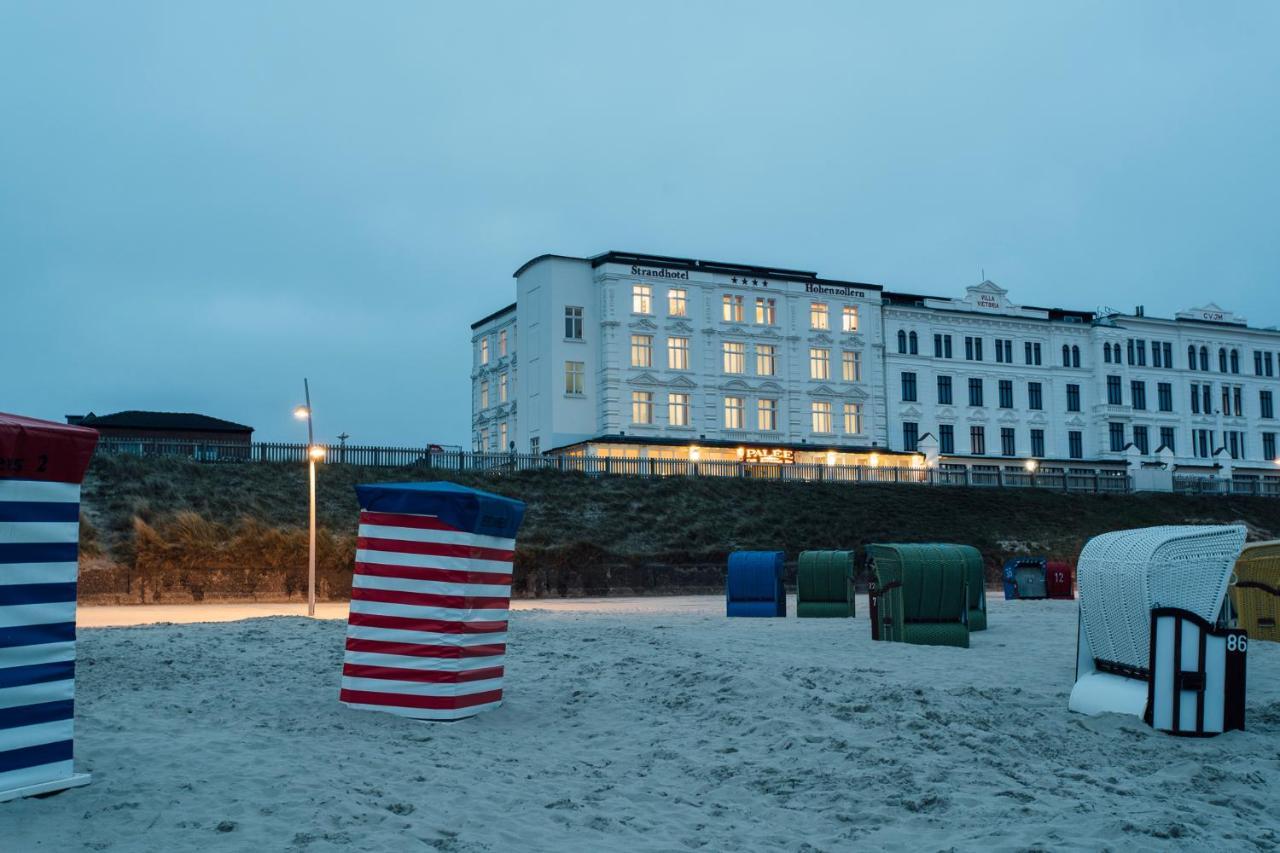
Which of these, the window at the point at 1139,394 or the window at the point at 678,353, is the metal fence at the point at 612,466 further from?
the window at the point at 1139,394

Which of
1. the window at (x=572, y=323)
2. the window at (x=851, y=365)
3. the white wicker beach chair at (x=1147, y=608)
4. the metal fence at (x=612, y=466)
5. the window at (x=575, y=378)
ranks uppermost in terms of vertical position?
the window at (x=572, y=323)

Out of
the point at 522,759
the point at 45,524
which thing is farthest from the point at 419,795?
the point at 45,524

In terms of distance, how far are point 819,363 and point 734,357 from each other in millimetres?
5588

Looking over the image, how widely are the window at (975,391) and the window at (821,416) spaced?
34.9 feet

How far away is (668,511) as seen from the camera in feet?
157

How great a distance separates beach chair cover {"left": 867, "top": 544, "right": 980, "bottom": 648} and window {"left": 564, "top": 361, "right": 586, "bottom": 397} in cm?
3971

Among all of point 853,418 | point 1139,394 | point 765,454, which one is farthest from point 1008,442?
point 765,454

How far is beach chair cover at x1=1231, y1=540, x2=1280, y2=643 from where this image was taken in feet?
64.1

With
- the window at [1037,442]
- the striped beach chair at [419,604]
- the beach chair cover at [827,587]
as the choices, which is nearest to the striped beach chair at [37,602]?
the striped beach chair at [419,604]

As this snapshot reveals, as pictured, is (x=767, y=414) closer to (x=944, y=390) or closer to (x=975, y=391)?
(x=944, y=390)

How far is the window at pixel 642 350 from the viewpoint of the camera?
192 feet

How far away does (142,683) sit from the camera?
11812 millimetres

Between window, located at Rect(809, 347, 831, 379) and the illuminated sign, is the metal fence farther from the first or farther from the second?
window, located at Rect(809, 347, 831, 379)

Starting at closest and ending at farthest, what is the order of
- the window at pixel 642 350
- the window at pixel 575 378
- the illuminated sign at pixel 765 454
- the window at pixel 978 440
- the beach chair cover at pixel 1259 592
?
the beach chair cover at pixel 1259 592 < the window at pixel 575 378 < the window at pixel 642 350 < the illuminated sign at pixel 765 454 < the window at pixel 978 440
